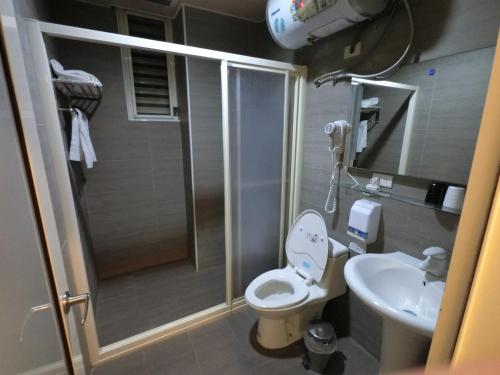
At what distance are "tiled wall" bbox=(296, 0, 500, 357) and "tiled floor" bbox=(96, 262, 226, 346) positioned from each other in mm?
1098

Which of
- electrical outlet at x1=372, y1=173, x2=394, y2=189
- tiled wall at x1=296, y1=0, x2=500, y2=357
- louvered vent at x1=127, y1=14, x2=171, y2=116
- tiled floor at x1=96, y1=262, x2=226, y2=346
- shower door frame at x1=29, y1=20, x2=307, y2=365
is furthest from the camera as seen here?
louvered vent at x1=127, y1=14, x2=171, y2=116

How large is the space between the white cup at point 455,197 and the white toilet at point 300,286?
2.17ft

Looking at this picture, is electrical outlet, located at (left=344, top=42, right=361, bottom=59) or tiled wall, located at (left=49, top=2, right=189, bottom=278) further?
tiled wall, located at (left=49, top=2, right=189, bottom=278)

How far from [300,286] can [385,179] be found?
0.86 meters

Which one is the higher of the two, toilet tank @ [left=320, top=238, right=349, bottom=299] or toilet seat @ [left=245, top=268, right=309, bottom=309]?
toilet tank @ [left=320, top=238, right=349, bottom=299]

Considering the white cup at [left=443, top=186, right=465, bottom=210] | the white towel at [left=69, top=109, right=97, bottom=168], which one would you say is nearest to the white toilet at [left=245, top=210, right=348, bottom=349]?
the white cup at [left=443, top=186, right=465, bottom=210]

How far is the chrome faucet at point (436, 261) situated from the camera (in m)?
1.05

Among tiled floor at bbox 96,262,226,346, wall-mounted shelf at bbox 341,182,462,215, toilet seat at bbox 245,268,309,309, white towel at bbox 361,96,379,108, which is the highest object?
white towel at bbox 361,96,379,108

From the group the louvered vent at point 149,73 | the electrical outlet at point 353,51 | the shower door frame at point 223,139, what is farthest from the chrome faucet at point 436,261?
the louvered vent at point 149,73

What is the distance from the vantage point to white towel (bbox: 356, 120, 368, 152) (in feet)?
4.64

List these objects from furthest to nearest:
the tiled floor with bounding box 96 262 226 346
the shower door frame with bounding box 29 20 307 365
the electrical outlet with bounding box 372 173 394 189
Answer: the tiled floor with bounding box 96 262 226 346, the electrical outlet with bounding box 372 173 394 189, the shower door frame with bounding box 29 20 307 365

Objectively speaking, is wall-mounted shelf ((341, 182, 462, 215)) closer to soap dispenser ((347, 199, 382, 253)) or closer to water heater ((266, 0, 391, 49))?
soap dispenser ((347, 199, 382, 253))

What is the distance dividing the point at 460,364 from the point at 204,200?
7.14 feet

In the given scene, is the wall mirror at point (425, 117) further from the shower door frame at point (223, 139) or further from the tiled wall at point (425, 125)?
the shower door frame at point (223, 139)
